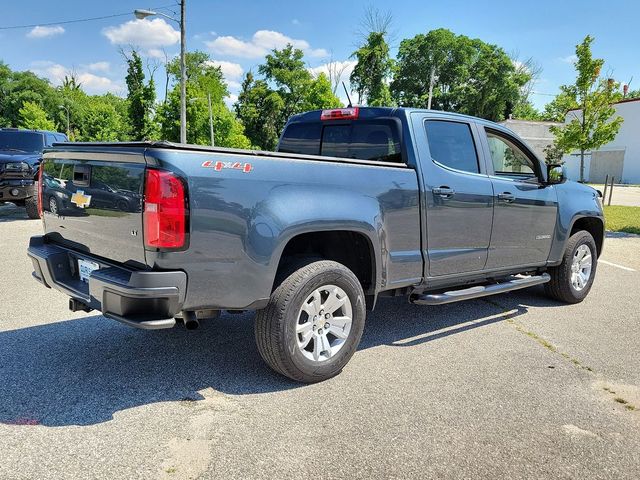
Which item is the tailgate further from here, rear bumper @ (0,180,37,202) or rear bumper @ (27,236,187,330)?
rear bumper @ (0,180,37,202)

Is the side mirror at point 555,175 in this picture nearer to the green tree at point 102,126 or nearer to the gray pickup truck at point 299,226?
the gray pickup truck at point 299,226

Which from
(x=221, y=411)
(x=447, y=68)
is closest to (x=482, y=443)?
(x=221, y=411)

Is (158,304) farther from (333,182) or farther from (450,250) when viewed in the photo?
(450,250)

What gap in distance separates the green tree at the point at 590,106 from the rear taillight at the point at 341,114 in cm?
1244

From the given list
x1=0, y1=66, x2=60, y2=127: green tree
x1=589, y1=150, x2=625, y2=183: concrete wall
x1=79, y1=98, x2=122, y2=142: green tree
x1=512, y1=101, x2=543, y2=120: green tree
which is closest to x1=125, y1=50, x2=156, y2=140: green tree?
x1=79, y1=98, x2=122, y2=142: green tree

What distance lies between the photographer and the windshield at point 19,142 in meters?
11.8

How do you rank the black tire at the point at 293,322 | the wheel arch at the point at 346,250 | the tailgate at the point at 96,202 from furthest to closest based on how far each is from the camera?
the wheel arch at the point at 346,250 → the black tire at the point at 293,322 → the tailgate at the point at 96,202

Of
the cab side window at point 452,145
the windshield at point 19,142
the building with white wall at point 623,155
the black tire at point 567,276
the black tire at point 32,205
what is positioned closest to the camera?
the cab side window at point 452,145

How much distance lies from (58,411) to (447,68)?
66.4m

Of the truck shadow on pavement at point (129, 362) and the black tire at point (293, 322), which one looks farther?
the black tire at point (293, 322)

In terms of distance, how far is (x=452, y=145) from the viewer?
4.40 m

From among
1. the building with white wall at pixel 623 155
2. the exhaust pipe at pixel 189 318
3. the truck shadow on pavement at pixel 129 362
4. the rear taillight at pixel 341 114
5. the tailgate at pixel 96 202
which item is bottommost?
the truck shadow on pavement at pixel 129 362

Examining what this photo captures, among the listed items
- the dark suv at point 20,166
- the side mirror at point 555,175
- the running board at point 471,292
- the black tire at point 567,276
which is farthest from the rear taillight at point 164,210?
the dark suv at point 20,166

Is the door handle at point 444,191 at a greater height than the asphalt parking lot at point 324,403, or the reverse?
the door handle at point 444,191
